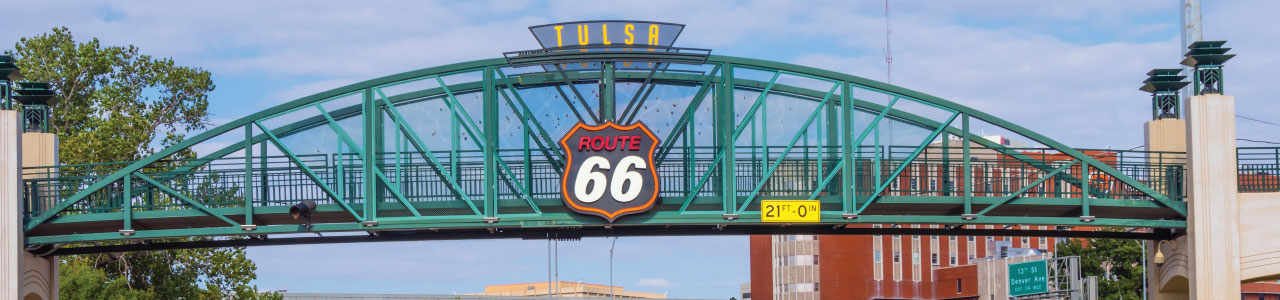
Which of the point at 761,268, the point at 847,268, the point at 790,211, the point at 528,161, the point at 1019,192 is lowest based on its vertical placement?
the point at 761,268

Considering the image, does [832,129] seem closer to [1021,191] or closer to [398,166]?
[1021,191]

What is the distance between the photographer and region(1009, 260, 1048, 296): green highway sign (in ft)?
240

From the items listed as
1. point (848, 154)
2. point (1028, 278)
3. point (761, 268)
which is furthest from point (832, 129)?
point (761, 268)

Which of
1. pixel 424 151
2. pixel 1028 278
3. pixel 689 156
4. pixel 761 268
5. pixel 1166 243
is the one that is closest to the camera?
pixel 689 156

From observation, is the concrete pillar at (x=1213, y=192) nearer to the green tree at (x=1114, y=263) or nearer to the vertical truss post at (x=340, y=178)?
the vertical truss post at (x=340, y=178)

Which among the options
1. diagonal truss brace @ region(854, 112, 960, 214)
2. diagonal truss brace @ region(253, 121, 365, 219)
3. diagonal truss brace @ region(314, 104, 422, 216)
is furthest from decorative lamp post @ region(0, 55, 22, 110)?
diagonal truss brace @ region(854, 112, 960, 214)

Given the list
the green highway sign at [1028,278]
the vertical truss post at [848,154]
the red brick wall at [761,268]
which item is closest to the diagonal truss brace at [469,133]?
the vertical truss post at [848,154]

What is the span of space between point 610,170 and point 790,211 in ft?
12.7

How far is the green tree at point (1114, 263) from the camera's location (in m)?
81.3

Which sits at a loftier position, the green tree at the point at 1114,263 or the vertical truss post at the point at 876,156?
the vertical truss post at the point at 876,156

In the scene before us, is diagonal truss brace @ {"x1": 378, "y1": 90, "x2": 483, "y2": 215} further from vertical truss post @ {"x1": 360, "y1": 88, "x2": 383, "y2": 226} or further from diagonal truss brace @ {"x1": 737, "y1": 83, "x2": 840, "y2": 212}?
diagonal truss brace @ {"x1": 737, "y1": 83, "x2": 840, "y2": 212}

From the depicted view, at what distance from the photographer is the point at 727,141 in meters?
31.1

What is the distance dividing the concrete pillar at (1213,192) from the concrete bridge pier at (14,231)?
24.6m

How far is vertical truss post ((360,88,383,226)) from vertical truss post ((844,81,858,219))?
31.0 ft
